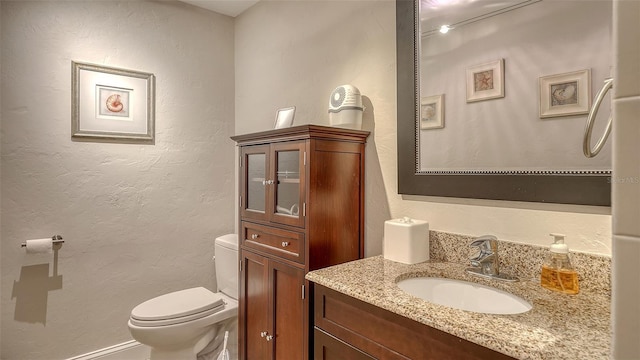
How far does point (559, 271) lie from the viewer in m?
1.04

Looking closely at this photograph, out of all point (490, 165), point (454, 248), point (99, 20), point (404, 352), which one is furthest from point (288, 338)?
point (99, 20)

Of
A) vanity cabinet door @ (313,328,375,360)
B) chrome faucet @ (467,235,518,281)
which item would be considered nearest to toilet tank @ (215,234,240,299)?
vanity cabinet door @ (313,328,375,360)

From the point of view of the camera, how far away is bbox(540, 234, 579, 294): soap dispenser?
1.02 meters

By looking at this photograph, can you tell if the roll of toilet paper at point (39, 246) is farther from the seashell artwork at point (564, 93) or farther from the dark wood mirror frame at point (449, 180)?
the seashell artwork at point (564, 93)

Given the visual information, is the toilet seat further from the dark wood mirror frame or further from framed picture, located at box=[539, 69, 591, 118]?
framed picture, located at box=[539, 69, 591, 118]

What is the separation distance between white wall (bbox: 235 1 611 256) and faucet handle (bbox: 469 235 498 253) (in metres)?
0.07

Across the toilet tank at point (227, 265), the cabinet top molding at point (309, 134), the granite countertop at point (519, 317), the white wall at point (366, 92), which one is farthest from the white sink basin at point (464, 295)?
the toilet tank at point (227, 265)

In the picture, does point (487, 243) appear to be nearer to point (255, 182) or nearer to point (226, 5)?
point (255, 182)

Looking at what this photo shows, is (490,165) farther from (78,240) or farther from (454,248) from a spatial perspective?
(78,240)

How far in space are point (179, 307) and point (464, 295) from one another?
1626mm

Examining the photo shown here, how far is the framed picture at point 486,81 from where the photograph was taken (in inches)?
49.4

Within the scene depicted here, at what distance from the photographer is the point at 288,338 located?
4.97 ft

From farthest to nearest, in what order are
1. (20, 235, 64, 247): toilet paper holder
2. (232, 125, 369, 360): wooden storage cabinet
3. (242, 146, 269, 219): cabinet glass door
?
(20, 235, 64, 247): toilet paper holder
(242, 146, 269, 219): cabinet glass door
(232, 125, 369, 360): wooden storage cabinet

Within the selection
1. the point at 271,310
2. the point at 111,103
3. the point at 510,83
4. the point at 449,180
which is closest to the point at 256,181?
the point at 271,310
